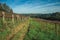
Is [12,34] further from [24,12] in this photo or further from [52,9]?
[52,9]

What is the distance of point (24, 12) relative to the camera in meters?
3.48

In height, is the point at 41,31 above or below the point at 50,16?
below

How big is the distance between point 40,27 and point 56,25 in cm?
31

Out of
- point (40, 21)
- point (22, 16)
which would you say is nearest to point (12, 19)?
point (22, 16)

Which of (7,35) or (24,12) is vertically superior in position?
(24,12)

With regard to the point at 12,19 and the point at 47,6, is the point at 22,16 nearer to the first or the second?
the point at 12,19

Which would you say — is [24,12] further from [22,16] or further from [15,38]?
[15,38]

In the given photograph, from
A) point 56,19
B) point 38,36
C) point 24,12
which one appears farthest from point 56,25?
point 24,12

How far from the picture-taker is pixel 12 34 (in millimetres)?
3387

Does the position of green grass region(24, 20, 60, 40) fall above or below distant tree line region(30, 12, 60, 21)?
below

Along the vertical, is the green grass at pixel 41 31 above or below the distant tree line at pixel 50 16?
below

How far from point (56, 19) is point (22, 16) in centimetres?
67

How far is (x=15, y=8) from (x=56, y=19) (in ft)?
2.75

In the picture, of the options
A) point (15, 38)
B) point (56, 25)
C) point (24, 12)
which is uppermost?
point (24, 12)
